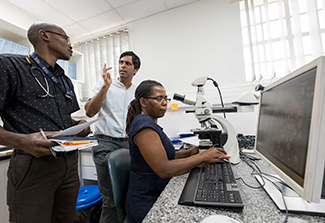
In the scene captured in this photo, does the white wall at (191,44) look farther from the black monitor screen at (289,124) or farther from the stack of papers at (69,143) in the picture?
the stack of papers at (69,143)

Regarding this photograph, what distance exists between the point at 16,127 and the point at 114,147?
77 cm

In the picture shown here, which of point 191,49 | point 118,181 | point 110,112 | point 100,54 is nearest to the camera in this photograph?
point 118,181

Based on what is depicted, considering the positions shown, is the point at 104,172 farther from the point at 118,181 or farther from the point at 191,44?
the point at 191,44

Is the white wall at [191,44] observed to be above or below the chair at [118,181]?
above

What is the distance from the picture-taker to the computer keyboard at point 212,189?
464mm

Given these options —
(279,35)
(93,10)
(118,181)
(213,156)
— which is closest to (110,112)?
(118,181)

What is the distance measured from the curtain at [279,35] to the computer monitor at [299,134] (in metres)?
1.31

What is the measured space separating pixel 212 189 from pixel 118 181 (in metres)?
0.53

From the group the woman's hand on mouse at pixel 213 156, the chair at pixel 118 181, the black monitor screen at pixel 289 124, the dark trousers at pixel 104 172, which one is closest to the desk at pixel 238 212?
the black monitor screen at pixel 289 124

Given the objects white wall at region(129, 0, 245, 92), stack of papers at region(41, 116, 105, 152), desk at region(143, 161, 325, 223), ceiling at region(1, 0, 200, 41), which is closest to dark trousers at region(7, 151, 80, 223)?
stack of papers at region(41, 116, 105, 152)

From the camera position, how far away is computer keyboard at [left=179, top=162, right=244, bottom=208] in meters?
0.46

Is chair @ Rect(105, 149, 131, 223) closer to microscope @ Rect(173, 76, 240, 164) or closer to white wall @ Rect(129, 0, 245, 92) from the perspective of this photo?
microscope @ Rect(173, 76, 240, 164)

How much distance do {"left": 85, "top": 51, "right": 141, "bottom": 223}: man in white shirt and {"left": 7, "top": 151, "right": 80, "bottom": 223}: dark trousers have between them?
0.38 metres

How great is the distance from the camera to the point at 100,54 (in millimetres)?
2494
